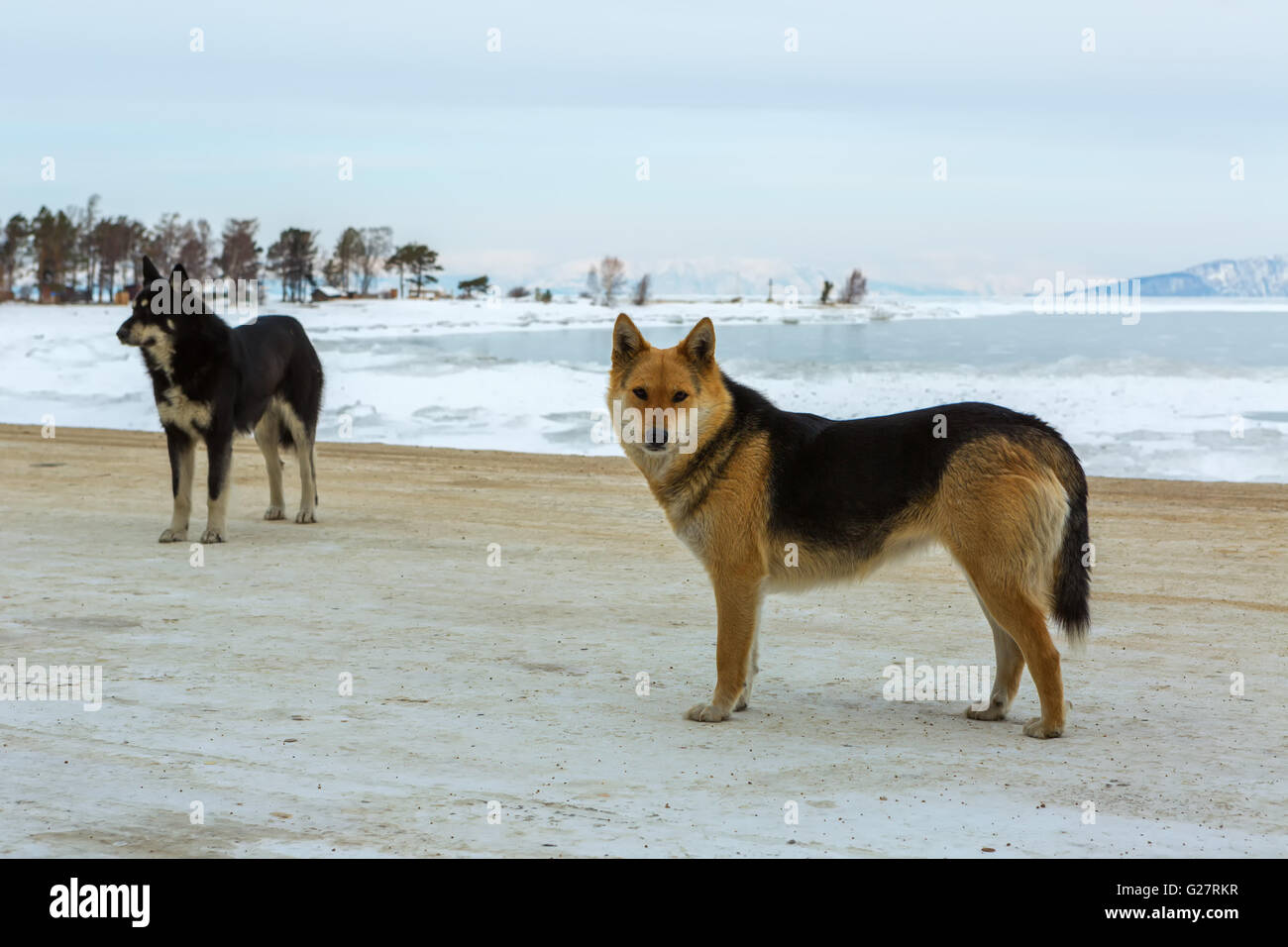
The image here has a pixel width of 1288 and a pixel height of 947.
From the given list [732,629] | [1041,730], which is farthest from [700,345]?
[1041,730]

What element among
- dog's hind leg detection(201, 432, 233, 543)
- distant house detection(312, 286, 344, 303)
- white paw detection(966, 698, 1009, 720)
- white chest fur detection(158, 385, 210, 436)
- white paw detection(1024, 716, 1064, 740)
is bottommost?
white paw detection(966, 698, 1009, 720)

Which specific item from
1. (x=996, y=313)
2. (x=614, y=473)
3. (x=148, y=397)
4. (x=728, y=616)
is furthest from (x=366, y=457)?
(x=996, y=313)

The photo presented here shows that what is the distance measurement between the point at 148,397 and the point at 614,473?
44.5 feet

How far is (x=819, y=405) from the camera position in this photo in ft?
76.6

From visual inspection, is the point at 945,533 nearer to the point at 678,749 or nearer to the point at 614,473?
the point at 678,749

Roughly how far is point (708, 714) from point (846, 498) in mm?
1133

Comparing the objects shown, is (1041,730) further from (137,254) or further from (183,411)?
(137,254)

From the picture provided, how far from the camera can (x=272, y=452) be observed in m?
12.5

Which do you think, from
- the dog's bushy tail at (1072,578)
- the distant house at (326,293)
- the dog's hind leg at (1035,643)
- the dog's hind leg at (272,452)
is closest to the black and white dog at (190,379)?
the dog's hind leg at (272,452)

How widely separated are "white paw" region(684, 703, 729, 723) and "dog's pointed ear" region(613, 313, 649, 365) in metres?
1.62

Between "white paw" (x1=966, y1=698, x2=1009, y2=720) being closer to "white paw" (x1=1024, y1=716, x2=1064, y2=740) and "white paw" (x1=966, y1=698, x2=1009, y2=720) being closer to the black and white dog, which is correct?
"white paw" (x1=1024, y1=716, x2=1064, y2=740)

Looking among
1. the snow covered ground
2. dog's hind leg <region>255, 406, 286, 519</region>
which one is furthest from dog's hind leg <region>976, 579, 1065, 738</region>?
the snow covered ground

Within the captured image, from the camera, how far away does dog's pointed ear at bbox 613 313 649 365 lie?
613cm

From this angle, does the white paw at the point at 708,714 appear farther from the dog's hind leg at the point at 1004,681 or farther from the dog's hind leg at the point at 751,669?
the dog's hind leg at the point at 1004,681
